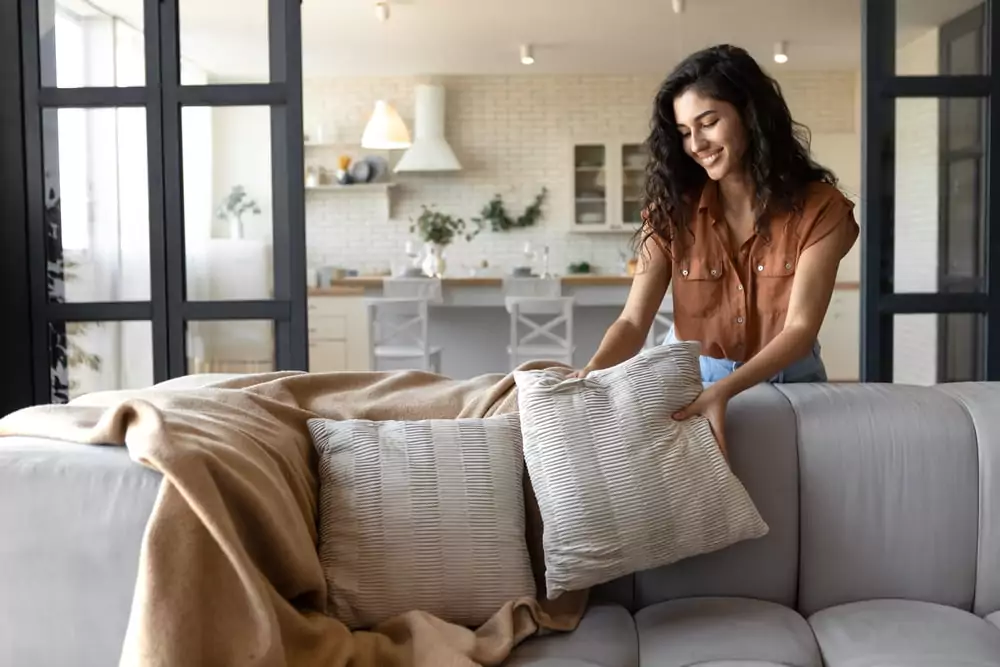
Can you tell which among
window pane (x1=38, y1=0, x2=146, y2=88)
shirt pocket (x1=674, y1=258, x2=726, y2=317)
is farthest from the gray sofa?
window pane (x1=38, y1=0, x2=146, y2=88)

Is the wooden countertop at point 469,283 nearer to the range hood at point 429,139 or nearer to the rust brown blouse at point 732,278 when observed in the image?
the range hood at point 429,139

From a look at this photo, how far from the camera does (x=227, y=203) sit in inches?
134

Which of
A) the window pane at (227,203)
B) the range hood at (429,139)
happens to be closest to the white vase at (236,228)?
the window pane at (227,203)

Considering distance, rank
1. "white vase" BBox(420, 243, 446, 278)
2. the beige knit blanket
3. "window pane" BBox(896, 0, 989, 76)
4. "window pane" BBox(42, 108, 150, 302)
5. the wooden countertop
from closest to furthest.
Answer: the beige knit blanket, "window pane" BBox(896, 0, 989, 76), "window pane" BBox(42, 108, 150, 302), the wooden countertop, "white vase" BBox(420, 243, 446, 278)

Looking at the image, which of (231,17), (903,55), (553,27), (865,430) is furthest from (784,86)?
(865,430)

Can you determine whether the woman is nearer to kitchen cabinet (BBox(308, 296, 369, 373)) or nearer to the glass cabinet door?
kitchen cabinet (BBox(308, 296, 369, 373))

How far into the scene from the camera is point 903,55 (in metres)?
3.31

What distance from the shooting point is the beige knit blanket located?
1.56 metres

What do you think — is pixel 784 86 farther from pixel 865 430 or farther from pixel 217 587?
pixel 217 587

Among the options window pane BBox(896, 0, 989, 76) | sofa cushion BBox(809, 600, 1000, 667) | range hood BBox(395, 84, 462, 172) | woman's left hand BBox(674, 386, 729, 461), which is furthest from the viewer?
range hood BBox(395, 84, 462, 172)

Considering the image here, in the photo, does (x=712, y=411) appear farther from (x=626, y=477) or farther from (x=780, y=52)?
(x=780, y=52)

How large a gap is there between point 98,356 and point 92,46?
1010 mm

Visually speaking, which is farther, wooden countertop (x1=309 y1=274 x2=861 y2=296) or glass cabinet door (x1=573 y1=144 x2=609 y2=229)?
glass cabinet door (x1=573 y1=144 x2=609 y2=229)

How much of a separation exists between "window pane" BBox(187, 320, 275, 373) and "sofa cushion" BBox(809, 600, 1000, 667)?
2008 millimetres
